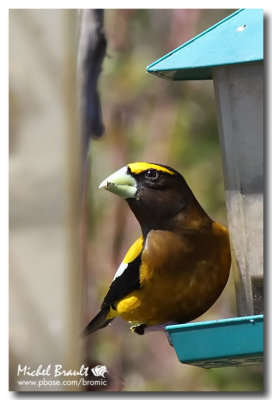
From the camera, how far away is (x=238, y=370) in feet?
7.68

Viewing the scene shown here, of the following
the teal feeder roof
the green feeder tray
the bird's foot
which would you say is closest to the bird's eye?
the teal feeder roof

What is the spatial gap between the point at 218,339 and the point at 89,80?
877 millimetres

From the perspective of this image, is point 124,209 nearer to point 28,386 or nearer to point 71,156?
point 71,156

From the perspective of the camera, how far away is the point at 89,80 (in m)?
2.36

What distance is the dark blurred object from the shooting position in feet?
7.71

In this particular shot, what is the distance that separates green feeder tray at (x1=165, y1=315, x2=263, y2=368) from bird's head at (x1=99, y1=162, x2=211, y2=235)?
44cm

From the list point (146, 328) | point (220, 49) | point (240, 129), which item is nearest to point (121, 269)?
point (146, 328)

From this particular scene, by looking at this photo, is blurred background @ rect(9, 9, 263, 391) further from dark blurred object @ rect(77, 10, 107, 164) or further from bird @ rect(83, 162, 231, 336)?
bird @ rect(83, 162, 231, 336)

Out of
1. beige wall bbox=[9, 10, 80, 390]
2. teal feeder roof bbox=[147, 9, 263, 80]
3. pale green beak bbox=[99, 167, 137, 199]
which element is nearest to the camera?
teal feeder roof bbox=[147, 9, 263, 80]

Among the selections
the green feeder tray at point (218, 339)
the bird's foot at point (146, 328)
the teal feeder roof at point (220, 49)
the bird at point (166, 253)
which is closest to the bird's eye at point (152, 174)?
the bird at point (166, 253)

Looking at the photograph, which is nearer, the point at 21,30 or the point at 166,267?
the point at 166,267

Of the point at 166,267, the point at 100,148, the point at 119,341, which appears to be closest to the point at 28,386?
the point at 119,341

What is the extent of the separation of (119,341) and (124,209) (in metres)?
0.33

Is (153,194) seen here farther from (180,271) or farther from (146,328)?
(146,328)
